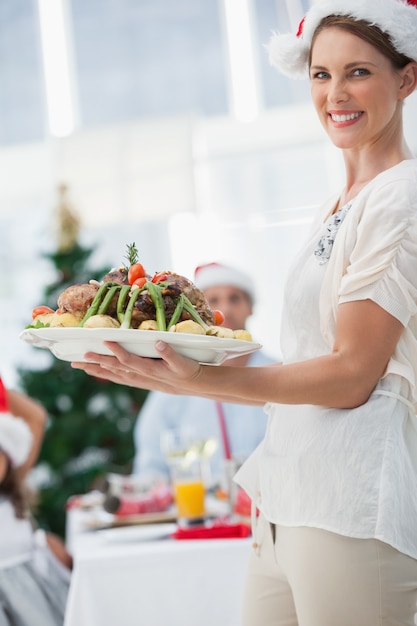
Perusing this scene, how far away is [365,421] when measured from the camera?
4.69ft

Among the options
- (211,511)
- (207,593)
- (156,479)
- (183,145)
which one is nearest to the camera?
(207,593)

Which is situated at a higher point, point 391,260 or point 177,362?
point 391,260

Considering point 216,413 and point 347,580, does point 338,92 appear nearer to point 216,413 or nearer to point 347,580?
point 347,580

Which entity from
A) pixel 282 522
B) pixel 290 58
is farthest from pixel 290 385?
pixel 290 58

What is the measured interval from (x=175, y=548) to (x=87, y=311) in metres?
0.99

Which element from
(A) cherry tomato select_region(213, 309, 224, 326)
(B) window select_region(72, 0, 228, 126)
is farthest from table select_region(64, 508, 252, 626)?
(B) window select_region(72, 0, 228, 126)

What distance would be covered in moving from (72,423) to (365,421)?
14.2ft

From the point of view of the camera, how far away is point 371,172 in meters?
1.59

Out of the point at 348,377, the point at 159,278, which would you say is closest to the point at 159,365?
the point at 159,278

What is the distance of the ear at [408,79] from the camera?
1545 millimetres

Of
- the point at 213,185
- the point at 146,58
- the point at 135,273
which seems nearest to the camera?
the point at 135,273

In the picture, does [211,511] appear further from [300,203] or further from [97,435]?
[300,203]

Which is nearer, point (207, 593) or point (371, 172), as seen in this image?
point (371, 172)

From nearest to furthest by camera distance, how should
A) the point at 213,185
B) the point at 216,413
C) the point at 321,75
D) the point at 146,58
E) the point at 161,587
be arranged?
1. the point at 321,75
2. the point at 161,587
3. the point at 216,413
4. the point at 213,185
5. the point at 146,58
